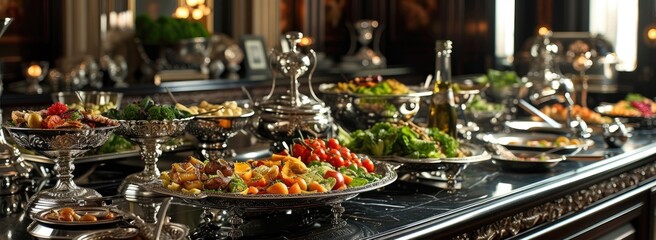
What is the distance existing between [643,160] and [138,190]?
229 centimetres

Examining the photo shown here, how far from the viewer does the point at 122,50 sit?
7.96m

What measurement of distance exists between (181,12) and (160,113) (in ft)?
19.3

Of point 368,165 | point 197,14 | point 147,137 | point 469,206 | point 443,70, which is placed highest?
point 197,14

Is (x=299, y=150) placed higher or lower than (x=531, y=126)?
higher

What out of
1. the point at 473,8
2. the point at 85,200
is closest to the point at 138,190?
the point at 85,200

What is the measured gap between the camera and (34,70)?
21.7ft

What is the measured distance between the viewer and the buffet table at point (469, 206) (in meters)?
2.48

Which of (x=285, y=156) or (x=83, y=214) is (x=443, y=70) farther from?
(x=83, y=214)

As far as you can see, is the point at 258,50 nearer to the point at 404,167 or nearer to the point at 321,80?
the point at 321,80

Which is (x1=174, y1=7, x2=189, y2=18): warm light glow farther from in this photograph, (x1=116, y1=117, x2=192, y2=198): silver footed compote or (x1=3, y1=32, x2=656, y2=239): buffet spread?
(x1=116, y1=117, x2=192, y2=198): silver footed compote

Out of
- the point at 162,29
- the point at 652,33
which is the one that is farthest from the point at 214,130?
the point at 652,33

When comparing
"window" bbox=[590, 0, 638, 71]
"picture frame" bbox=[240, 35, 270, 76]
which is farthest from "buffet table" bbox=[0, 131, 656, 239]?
"picture frame" bbox=[240, 35, 270, 76]

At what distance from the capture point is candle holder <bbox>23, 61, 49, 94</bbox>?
21.7ft

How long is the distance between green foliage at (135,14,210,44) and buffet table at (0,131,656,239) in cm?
413
